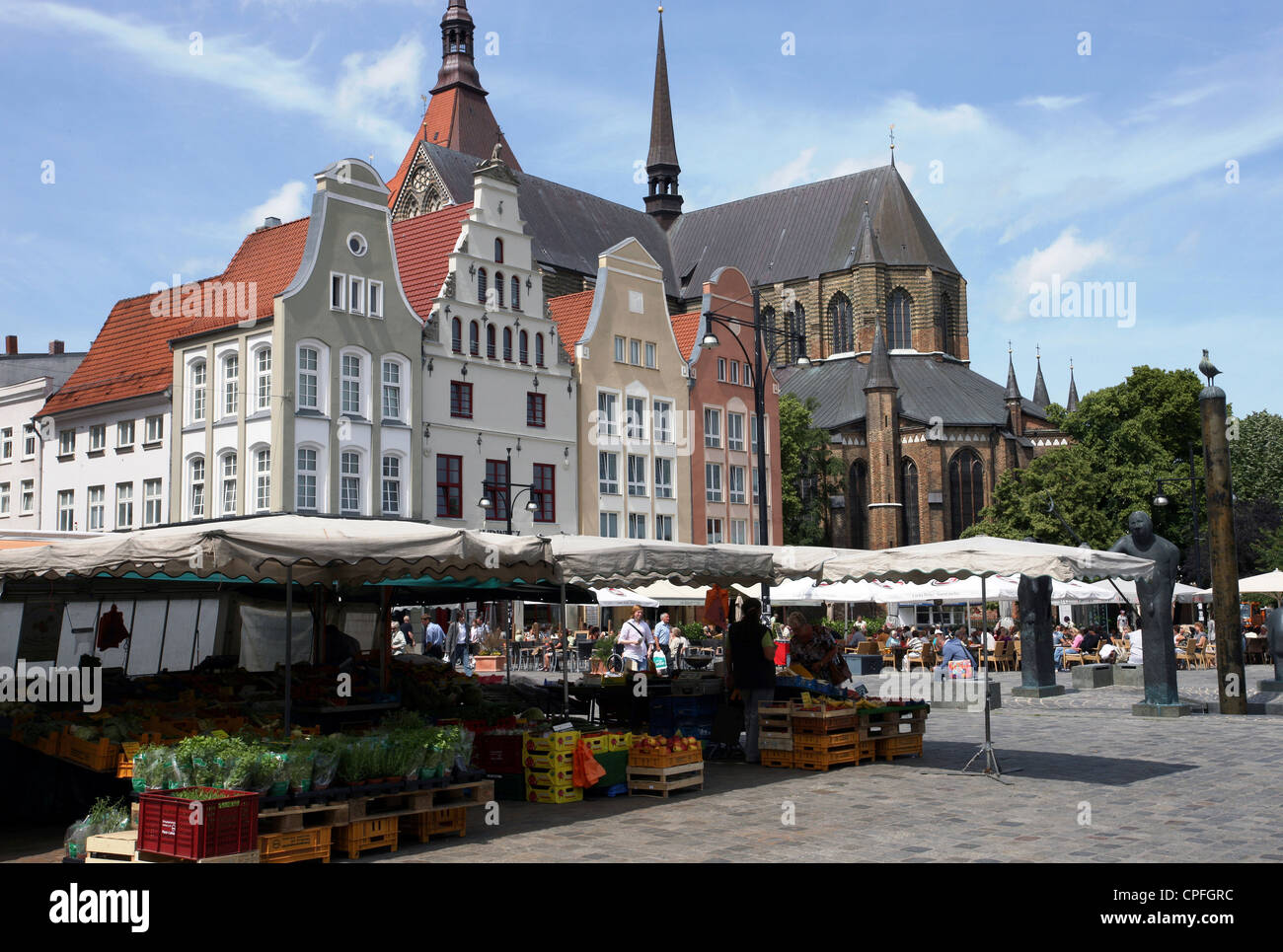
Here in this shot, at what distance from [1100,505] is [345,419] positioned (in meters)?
38.9

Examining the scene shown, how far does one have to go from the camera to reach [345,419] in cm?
3872

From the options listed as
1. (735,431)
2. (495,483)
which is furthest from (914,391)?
(495,483)

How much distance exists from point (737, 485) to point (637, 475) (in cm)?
670

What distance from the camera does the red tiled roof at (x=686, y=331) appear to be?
2115 inches

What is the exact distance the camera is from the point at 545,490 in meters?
45.6

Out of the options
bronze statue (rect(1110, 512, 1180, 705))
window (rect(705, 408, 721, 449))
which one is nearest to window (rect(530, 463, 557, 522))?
window (rect(705, 408, 721, 449))

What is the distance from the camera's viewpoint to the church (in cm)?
7294

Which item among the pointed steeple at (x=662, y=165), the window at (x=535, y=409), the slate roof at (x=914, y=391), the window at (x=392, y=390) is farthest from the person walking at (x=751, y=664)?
the pointed steeple at (x=662, y=165)

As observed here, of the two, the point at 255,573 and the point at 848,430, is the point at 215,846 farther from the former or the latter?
the point at 848,430

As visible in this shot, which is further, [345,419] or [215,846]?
[345,419]

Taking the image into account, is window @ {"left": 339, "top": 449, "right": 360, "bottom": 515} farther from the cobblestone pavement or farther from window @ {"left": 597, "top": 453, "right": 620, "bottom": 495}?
the cobblestone pavement

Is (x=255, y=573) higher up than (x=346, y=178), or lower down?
lower down

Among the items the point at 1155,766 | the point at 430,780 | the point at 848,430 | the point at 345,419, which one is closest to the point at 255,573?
the point at 430,780

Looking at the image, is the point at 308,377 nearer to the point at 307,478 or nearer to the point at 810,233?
the point at 307,478
